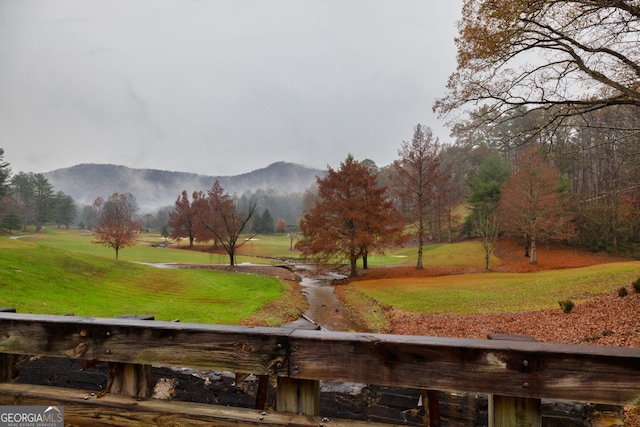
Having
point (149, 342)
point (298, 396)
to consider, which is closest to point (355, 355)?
point (298, 396)

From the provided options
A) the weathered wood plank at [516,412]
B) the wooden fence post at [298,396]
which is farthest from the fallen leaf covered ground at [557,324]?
the wooden fence post at [298,396]

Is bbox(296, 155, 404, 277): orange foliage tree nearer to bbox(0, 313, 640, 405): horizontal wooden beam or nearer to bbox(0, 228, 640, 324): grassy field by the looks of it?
bbox(0, 228, 640, 324): grassy field

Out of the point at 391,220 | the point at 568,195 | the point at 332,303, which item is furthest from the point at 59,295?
the point at 568,195

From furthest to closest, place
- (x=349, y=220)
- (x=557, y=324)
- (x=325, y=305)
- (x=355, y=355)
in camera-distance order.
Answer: (x=349, y=220), (x=325, y=305), (x=557, y=324), (x=355, y=355)

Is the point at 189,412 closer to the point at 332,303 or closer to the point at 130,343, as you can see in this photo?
the point at 130,343

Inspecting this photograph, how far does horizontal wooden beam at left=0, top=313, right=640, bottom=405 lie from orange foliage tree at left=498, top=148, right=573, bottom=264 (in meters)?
35.6

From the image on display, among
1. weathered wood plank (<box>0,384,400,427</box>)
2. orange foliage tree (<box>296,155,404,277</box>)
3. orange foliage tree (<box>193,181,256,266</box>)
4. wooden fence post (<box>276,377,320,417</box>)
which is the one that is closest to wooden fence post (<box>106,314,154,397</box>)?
weathered wood plank (<box>0,384,400,427</box>)

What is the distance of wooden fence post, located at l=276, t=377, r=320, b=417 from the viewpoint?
2164mm

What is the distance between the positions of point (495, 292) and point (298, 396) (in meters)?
20.2

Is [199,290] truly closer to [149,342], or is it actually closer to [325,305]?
[325,305]

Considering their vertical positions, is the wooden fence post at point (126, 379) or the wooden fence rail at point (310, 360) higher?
the wooden fence rail at point (310, 360)

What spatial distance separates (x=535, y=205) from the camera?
3319 cm

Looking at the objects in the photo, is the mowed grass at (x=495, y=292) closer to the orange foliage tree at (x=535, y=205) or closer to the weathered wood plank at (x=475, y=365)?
the orange foliage tree at (x=535, y=205)

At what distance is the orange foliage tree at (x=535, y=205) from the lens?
3284 cm
